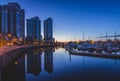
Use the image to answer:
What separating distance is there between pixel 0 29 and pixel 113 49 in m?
129

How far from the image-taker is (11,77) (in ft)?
82.0

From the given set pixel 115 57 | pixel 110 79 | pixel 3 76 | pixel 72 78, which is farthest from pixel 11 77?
pixel 115 57

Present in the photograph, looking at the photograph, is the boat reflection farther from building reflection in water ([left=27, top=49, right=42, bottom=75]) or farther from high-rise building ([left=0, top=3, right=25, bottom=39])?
high-rise building ([left=0, top=3, right=25, bottom=39])

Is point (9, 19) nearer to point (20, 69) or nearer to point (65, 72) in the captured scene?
point (20, 69)

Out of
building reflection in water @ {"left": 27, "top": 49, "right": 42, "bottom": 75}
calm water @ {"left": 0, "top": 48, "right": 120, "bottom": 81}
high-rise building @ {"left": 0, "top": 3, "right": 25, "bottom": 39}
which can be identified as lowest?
building reflection in water @ {"left": 27, "top": 49, "right": 42, "bottom": 75}

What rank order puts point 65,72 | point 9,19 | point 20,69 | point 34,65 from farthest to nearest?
1. point 9,19
2. point 34,65
3. point 20,69
4. point 65,72

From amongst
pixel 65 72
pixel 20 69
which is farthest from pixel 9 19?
pixel 65 72

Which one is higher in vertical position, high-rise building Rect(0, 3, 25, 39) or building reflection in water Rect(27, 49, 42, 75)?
high-rise building Rect(0, 3, 25, 39)

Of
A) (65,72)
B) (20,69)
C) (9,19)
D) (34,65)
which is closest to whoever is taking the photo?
(65,72)

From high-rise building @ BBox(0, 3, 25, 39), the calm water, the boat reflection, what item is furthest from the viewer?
high-rise building @ BBox(0, 3, 25, 39)

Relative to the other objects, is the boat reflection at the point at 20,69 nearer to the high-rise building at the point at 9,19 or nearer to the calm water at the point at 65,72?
the calm water at the point at 65,72

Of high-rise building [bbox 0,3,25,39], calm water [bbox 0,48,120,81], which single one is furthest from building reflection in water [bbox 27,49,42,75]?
high-rise building [bbox 0,3,25,39]

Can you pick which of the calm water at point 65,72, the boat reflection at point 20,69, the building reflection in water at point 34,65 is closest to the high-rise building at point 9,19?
the building reflection in water at point 34,65

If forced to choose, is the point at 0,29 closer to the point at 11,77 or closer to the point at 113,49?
the point at 113,49
